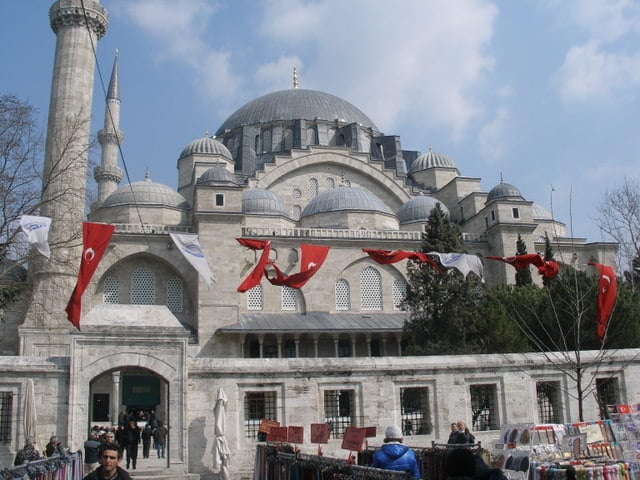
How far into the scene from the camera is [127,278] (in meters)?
27.0

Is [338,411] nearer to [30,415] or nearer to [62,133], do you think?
[30,415]

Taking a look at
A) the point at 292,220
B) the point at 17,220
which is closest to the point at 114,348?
the point at 17,220

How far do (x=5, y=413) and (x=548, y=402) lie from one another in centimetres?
1072

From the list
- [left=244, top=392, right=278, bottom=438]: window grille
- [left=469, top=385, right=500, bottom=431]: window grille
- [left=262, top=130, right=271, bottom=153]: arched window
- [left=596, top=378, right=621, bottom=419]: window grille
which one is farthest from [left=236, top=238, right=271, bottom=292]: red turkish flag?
[left=262, top=130, right=271, bottom=153]: arched window

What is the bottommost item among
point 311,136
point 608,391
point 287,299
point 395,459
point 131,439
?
point 131,439

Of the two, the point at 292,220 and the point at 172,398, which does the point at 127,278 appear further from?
the point at 172,398

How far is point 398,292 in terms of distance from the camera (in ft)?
95.1

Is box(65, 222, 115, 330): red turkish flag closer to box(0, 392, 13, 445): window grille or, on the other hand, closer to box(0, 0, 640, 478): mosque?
box(0, 0, 640, 478): mosque

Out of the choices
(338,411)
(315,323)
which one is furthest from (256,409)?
(315,323)

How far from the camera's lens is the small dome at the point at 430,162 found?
40.8 metres

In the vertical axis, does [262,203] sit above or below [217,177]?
below

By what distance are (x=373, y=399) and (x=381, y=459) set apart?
7253 millimetres

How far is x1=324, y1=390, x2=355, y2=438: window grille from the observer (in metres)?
12.9

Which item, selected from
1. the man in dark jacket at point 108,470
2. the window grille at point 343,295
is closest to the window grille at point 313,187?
the window grille at point 343,295
